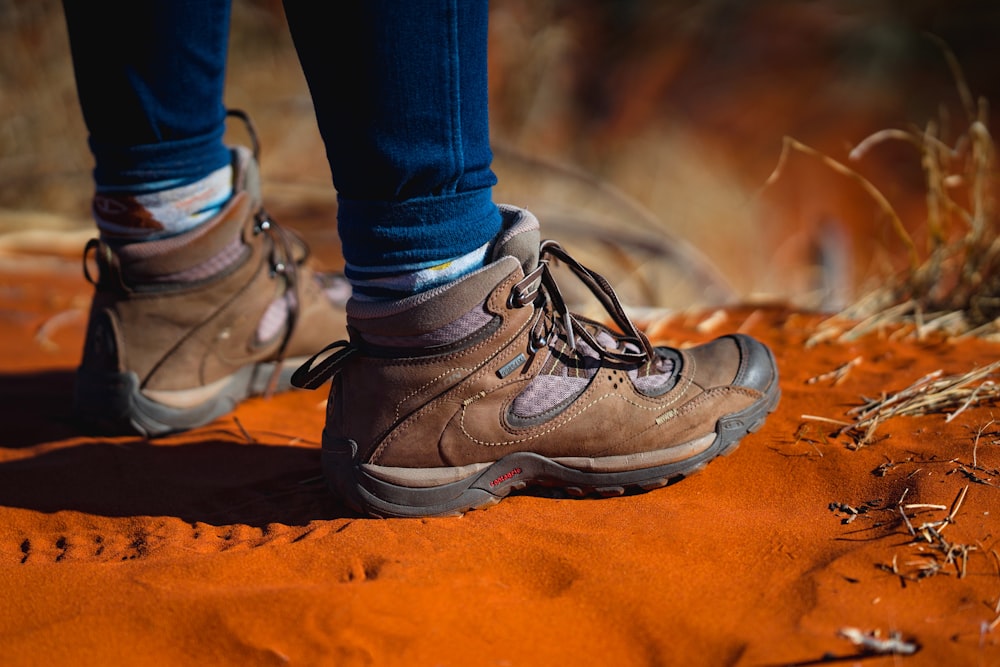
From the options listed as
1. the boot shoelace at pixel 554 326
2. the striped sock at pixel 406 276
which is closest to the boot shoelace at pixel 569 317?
the boot shoelace at pixel 554 326

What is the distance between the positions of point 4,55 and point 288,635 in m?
6.07

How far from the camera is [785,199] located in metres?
7.12

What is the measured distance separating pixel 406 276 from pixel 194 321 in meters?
0.88

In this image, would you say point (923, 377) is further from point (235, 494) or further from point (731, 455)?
point (235, 494)

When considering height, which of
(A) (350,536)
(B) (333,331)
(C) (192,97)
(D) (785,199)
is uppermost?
(C) (192,97)

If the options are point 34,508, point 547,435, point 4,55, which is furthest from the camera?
point 4,55

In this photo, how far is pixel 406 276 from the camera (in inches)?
53.9

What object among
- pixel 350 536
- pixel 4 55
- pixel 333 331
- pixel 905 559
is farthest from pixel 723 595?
pixel 4 55

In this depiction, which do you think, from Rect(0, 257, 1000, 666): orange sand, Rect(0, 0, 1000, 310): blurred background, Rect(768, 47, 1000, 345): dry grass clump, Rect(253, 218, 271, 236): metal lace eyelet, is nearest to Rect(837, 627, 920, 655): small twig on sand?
Rect(0, 257, 1000, 666): orange sand

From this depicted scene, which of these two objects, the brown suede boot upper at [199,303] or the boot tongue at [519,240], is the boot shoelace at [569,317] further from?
the brown suede boot upper at [199,303]

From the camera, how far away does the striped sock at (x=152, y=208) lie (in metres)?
1.88

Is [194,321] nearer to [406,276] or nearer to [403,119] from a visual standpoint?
[406,276]

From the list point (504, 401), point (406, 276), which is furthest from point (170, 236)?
point (504, 401)

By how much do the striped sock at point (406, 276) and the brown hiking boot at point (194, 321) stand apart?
74 centimetres
